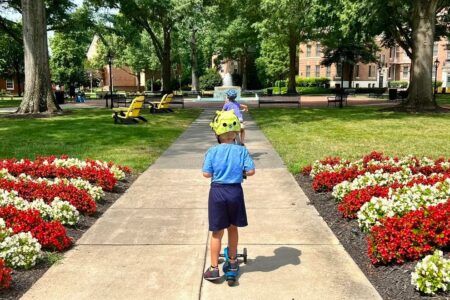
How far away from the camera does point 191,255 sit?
5.03m

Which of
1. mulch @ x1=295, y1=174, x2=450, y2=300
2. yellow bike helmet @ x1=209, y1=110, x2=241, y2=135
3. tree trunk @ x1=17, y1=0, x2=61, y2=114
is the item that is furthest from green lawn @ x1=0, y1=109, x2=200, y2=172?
yellow bike helmet @ x1=209, y1=110, x2=241, y2=135

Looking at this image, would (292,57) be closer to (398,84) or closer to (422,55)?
(422,55)

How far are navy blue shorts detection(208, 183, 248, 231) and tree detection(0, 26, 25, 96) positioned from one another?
49.8m

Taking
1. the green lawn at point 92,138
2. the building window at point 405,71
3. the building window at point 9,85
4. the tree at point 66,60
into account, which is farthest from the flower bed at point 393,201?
the building window at point 405,71

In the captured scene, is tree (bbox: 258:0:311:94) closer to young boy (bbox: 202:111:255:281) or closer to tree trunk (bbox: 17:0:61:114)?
tree trunk (bbox: 17:0:61:114)

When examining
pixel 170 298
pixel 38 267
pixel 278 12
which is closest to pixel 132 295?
pixel 170 298

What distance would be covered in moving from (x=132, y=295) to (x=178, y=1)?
107 ft

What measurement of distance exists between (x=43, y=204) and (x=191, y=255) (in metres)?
2.30

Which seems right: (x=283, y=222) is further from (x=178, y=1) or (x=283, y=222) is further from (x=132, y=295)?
(x=178, y=1)

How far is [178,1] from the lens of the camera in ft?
112

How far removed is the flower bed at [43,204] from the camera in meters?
4.67

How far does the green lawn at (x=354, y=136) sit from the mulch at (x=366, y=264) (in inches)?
113

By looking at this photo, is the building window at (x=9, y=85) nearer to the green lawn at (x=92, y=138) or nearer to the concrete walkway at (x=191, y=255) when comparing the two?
the green lawn at (x=92, y=138)

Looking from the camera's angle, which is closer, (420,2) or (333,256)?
(333,256)
